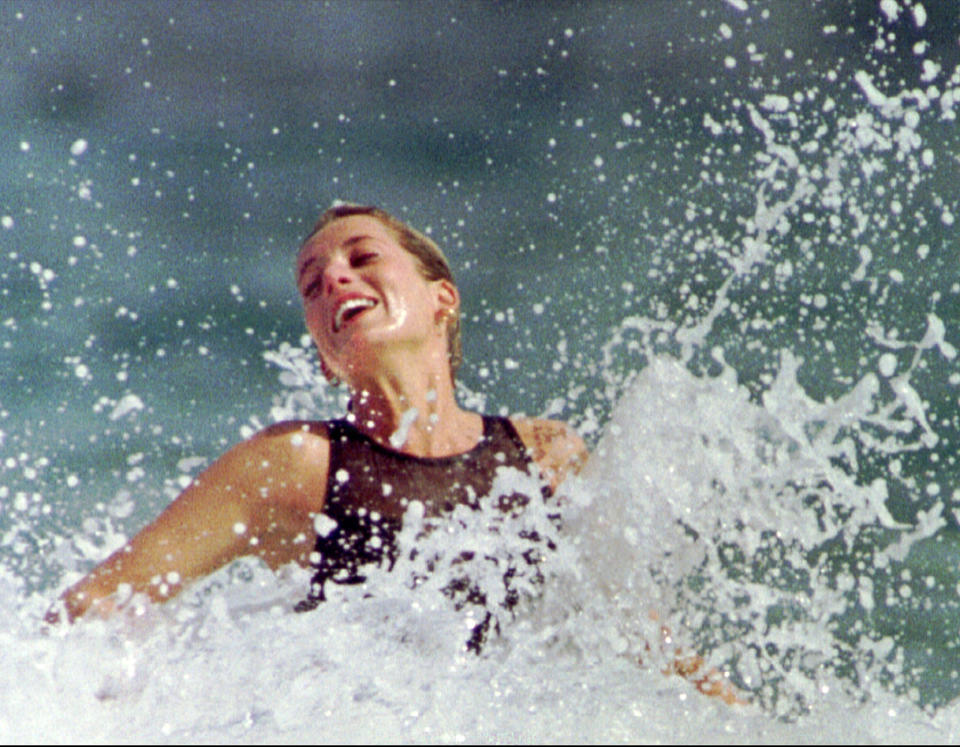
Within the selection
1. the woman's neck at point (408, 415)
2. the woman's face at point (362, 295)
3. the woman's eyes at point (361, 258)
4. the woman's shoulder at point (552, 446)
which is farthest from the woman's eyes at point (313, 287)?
the woman's shoulder at point (552, 446)

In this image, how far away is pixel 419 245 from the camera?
124 inches

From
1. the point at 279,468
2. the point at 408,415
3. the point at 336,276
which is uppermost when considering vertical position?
the point at 336,276

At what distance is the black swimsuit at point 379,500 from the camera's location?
2.62 m

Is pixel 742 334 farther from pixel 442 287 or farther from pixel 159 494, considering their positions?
pixel 159 494

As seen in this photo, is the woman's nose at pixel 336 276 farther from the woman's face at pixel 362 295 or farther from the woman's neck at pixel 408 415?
the woman's neck at pixel 408 415

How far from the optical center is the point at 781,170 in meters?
3.54

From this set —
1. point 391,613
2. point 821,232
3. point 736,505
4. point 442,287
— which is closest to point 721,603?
point 736,505

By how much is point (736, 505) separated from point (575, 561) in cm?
50

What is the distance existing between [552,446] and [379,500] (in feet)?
1.87

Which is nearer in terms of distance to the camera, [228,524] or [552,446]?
[228,524]

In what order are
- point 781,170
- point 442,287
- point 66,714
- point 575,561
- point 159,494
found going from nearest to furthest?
point 66,714 → point 575,561 → point 442,287 → point 781,170 → point 159,494

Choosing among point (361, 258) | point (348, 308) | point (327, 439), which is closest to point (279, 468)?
point (327, 439)

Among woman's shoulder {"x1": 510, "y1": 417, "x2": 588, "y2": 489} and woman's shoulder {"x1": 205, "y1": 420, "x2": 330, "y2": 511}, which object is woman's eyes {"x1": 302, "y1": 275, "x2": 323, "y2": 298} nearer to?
woman's shoulder {"x1": 205, "y1": 420, "x2": 330, "y2": 511}

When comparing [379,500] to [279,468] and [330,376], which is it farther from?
[330,376]
